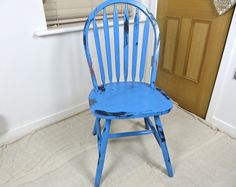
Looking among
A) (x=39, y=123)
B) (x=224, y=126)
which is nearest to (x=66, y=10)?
(x=39, y=123)

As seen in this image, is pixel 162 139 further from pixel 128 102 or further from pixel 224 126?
pixel 224 126

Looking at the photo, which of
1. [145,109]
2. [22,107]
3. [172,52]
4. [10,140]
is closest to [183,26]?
[172,52]

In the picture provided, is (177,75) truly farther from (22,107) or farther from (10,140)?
(10,140)

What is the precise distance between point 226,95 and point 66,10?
1.24m

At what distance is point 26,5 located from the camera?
1.18 m

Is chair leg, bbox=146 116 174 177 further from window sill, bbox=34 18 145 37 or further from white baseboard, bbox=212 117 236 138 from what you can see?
window sill, bbox=34 18 145 37

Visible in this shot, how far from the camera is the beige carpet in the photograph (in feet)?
3.73

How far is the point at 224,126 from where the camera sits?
4.86 ft

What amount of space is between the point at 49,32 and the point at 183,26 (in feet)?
3.16

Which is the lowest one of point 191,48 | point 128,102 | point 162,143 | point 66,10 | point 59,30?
point 162,143

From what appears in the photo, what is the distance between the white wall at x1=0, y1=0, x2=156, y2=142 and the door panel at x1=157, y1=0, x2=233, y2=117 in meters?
0.72

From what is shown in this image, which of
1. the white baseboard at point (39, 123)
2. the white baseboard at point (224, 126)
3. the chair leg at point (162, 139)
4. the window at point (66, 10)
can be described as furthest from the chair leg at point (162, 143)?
the window at point (66, 10)

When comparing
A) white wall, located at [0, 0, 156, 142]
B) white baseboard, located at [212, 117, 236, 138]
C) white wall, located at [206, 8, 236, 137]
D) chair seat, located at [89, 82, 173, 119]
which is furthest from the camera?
white baseboard, located at [212, 117, 236, 138]

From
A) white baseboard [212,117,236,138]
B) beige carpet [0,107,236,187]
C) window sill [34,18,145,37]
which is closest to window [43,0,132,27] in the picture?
window sill [34,18,145,37]
